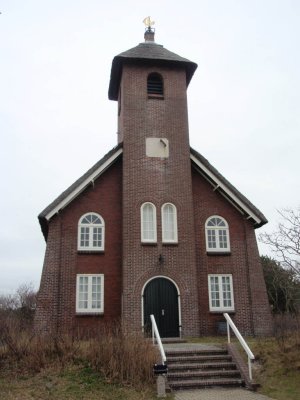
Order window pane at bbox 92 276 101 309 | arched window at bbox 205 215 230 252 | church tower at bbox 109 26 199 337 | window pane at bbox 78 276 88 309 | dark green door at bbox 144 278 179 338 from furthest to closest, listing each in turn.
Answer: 1. arched window at bbox 205 215 230 252
2. window pane at bbox 92 276 101 309
3. window pane at bbox 78 276 88 309
4. church tower at bbox 109 26 199 337
5. dark green door at bbox 144 278 179 338

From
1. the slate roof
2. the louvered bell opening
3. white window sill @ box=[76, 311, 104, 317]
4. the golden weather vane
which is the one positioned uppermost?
the golden weather vane

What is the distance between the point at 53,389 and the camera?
11773 millimetres

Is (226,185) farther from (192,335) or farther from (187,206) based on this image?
(192,335)

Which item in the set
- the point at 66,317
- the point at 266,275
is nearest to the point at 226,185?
the point at 66,317

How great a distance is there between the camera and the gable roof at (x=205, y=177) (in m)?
21.4

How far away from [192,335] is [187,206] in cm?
571

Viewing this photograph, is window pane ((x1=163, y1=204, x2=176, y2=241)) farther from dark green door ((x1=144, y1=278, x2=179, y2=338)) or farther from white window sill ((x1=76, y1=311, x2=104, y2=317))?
white window sill ((x1=76, y1=311, x2=104, y2=317))

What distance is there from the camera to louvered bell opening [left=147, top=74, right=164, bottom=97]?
2402 cm

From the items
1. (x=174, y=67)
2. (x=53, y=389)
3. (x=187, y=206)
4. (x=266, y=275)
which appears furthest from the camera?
(x=266, y=275)

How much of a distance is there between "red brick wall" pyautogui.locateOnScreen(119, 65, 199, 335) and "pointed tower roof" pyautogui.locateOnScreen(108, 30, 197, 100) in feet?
1.16

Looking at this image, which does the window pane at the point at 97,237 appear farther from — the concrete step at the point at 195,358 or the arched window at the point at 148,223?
the concrete step at the point at 195,358

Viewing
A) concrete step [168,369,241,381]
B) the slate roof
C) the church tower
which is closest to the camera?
concrete step [168,369,241,381]

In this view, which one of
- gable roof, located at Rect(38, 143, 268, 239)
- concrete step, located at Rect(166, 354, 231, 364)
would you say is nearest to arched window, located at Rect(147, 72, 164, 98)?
gable roof, located at Rect(38, 143, 268, 239)

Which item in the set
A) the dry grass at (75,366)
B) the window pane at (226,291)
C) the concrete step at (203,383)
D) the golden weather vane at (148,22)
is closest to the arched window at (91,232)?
the window pane at (226,291)
